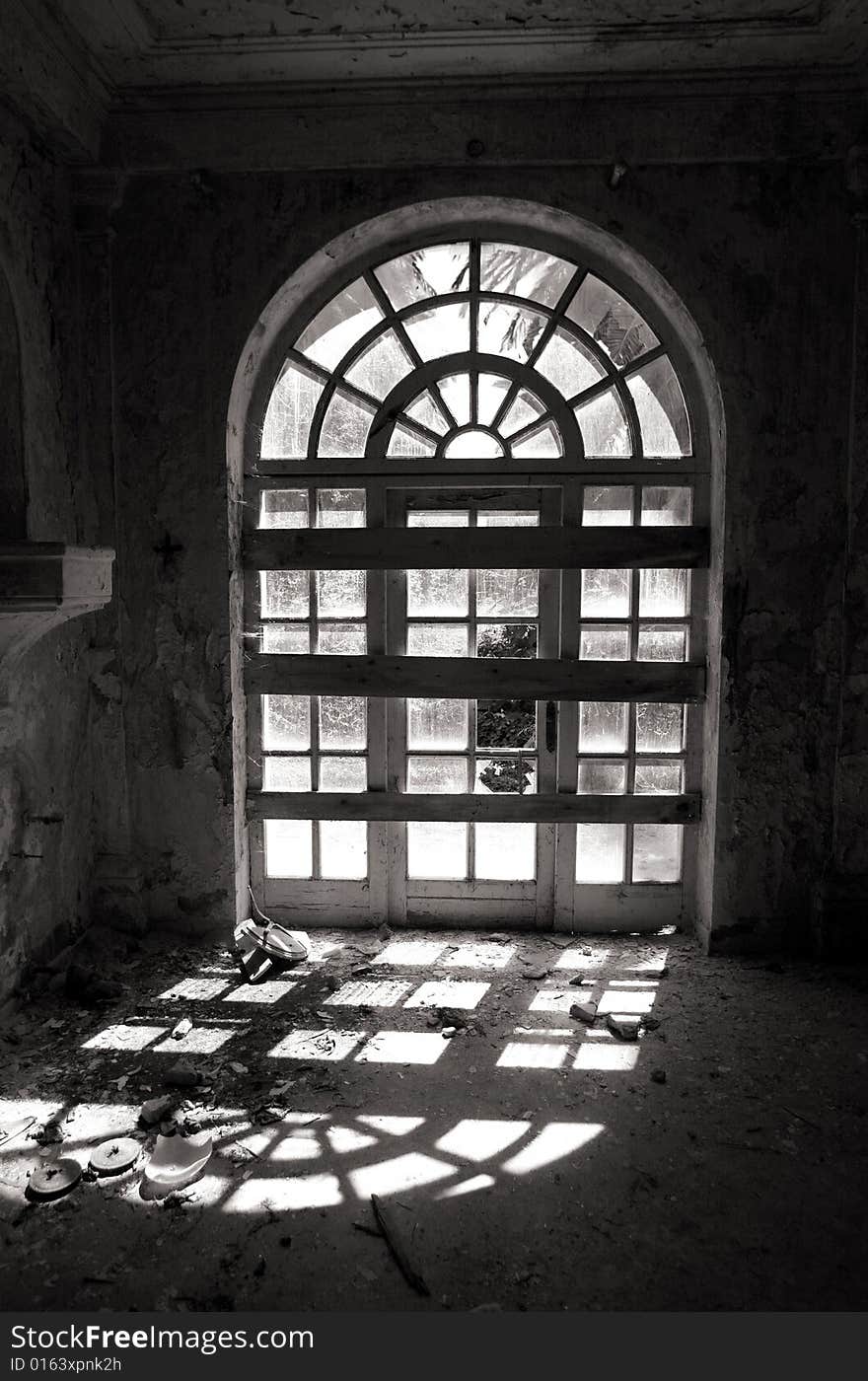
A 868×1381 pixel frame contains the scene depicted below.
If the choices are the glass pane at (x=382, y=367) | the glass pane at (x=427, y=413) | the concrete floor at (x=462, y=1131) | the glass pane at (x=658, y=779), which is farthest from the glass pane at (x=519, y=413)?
the concrete floor at (x=462, y=1131)

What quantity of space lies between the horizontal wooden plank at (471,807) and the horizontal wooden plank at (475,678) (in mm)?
476

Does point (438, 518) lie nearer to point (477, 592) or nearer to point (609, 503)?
point (477, 592)

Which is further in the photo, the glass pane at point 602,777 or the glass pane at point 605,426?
the glass pane at point 602,777

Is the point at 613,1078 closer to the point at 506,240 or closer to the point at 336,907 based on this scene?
the point at 336,907

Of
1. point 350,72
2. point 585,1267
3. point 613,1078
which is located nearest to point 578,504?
point 350,72

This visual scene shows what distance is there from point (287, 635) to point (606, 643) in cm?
148

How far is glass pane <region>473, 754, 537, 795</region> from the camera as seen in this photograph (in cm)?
422

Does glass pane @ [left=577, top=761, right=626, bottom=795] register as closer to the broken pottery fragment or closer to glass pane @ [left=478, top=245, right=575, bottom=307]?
glass pane @ [left=478, top=245, right=575, bottom=307]

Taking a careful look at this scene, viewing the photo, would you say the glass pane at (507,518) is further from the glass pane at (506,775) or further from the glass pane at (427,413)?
the glass pane at (506,775)

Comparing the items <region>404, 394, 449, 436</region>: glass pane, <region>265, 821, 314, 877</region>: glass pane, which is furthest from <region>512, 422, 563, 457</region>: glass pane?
<region>265, 821, 314, 877</region>: glass pane

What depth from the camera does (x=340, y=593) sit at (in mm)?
4156

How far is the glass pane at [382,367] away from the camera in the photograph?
405 cm

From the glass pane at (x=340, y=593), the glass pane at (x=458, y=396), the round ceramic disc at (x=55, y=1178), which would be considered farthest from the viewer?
the glass pane at (x=340, y=593)

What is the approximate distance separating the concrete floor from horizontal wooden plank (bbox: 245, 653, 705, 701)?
46.3 inches
